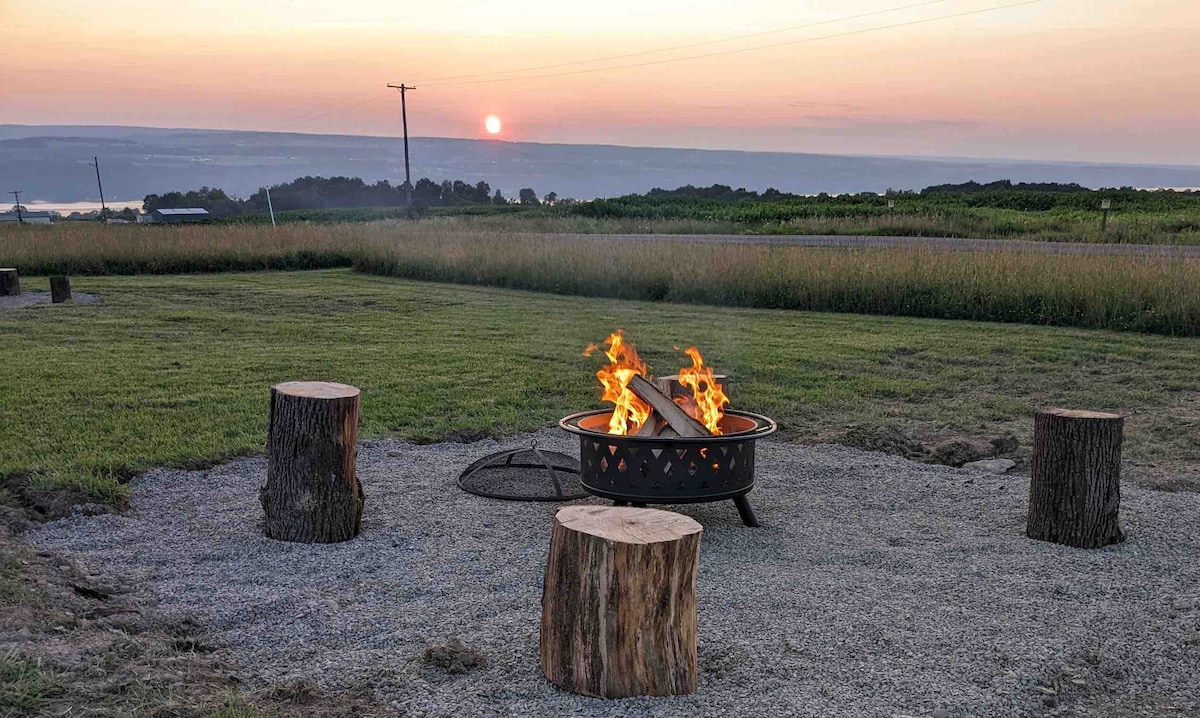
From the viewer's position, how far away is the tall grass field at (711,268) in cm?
1220

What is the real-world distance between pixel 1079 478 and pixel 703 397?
190 centimetres

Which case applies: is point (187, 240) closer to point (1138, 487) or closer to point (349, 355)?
point (349, 355)

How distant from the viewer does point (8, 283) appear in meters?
15.5

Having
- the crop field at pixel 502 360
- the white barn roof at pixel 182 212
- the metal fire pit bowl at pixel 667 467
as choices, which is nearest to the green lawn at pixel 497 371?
the crop field at pixel 502 360

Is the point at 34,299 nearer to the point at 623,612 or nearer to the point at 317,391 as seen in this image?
the point at 317,391

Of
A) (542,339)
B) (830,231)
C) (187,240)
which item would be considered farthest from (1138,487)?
(830,231)

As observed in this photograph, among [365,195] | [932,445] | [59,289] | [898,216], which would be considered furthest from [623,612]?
[365,195]

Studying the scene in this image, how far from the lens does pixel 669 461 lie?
15.9 feet

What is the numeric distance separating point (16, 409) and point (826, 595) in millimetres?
6426

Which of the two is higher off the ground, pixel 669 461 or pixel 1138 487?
pixel 669 461

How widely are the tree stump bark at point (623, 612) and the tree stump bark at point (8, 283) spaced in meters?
15.1

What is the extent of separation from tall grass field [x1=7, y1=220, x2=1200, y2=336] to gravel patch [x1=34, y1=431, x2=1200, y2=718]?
22.8ft

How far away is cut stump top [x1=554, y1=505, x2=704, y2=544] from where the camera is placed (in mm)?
3324

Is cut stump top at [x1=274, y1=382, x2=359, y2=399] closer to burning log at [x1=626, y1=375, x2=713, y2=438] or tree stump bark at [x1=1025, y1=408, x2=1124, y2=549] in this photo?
burning log at [x1=626, y1=375, x2=713, y2=438]
